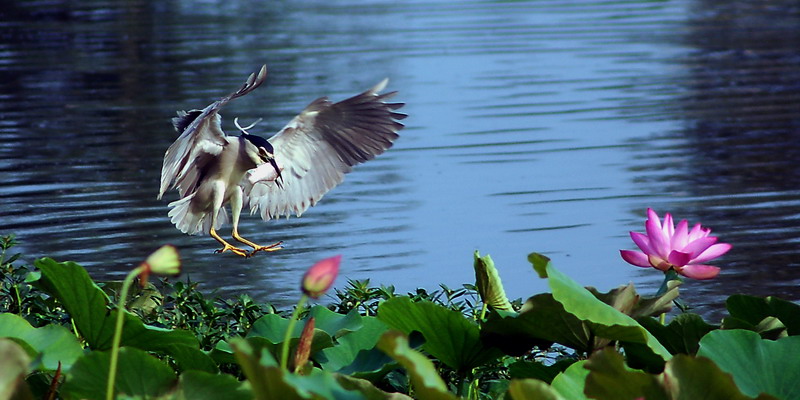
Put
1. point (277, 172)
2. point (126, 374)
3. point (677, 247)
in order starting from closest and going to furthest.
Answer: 1. point (126, 374)
2. point (677, 247)
3. point (277, 172)

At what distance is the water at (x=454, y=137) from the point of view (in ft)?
19.1

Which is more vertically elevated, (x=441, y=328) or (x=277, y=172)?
(x=441, y=328)

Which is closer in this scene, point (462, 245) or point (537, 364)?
point (537, 364)

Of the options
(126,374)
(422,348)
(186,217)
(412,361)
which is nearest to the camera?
(412,361)

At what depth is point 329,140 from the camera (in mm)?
4770

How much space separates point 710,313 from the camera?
4672 mm

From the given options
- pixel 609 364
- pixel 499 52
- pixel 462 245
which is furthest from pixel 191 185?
pixel 499 52

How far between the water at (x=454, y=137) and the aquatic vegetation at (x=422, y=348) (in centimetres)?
210

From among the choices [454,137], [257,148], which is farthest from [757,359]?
[454,137]

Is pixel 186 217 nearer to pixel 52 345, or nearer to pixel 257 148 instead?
pixel 257 148

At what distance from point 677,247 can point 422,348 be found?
0.64 meters

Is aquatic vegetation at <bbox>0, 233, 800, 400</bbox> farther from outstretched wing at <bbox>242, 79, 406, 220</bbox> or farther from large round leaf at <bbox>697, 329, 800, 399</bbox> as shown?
outstretched wing at <bbox>242, 79, 406, 220</bbox>

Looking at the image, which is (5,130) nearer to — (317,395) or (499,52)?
(499,52)

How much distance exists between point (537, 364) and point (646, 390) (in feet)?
2.47
